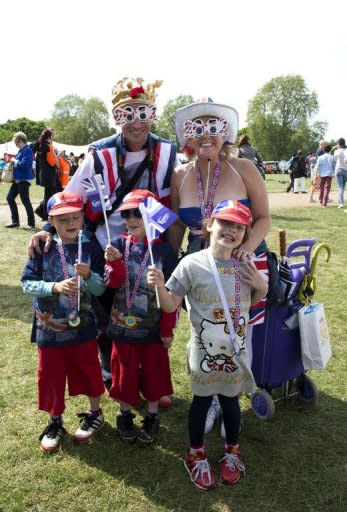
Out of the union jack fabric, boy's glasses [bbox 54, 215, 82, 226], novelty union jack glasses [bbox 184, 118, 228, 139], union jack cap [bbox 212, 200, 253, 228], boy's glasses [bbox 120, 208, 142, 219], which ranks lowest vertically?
the union jack fabric

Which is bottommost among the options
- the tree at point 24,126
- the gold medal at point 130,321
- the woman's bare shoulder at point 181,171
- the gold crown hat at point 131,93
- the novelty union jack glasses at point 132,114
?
the gold medal at point 130,321

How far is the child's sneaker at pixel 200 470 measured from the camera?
8.76 ft

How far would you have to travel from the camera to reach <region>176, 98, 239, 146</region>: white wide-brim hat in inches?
113

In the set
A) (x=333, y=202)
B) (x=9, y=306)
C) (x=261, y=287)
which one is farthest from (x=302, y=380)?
(x=333, y=202)

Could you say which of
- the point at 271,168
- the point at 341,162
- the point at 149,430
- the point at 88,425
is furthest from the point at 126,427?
the point at 271,168

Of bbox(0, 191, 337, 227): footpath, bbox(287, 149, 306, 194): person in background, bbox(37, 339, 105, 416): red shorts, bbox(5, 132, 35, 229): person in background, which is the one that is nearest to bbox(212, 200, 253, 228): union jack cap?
bbox(37, 339, 105, 416): red shorts

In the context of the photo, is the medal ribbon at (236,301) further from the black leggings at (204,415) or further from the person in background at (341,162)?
the person in background at (341,162)

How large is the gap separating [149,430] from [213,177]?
171cm

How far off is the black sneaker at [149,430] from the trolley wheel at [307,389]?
1.15 m

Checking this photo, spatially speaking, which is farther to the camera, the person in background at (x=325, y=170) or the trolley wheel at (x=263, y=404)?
the person in background at (x=325, y=170)

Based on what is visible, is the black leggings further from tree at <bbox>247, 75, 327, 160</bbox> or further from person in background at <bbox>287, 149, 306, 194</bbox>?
tree at <bbox>247, 75, 327, 160</bbox>

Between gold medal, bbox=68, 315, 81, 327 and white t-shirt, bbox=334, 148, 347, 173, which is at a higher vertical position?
white t-shirt, bbox=334, 148, 347, 173

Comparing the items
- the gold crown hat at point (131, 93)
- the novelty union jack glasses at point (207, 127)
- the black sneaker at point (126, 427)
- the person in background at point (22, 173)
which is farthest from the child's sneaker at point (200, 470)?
the person in background at point (22, 173)

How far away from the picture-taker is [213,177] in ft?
9.59
